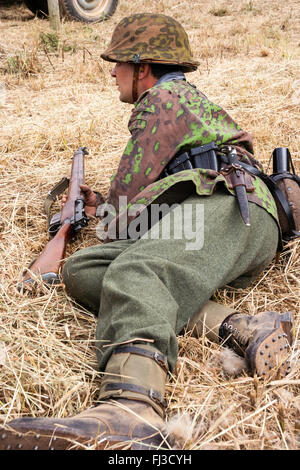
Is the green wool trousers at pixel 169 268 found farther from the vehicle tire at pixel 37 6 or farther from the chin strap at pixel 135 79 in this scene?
the vehicle tire at pixel 37 6

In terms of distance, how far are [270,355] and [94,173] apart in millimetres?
2493

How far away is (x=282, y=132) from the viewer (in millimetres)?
4418

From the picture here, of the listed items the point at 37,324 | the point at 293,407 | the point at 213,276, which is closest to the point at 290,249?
the point at 213,276

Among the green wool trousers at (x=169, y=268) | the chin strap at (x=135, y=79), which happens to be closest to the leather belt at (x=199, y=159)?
the green wool trousers at (x=169, y=268)

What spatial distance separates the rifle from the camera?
2611 millimetres

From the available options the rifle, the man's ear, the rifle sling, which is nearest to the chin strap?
the man's ear

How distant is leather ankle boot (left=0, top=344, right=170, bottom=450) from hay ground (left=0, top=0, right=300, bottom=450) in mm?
140

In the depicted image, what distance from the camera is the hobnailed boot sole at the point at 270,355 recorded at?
1.92 metres

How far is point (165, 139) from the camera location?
2.53m

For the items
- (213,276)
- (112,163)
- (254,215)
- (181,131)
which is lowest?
(112,163)

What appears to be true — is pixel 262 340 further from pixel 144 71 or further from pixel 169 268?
pixel 144 71

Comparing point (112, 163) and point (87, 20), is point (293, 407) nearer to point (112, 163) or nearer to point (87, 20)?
point (112, 163)

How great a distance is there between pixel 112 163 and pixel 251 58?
3559 mm

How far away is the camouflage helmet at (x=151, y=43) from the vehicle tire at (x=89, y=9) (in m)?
6.89
